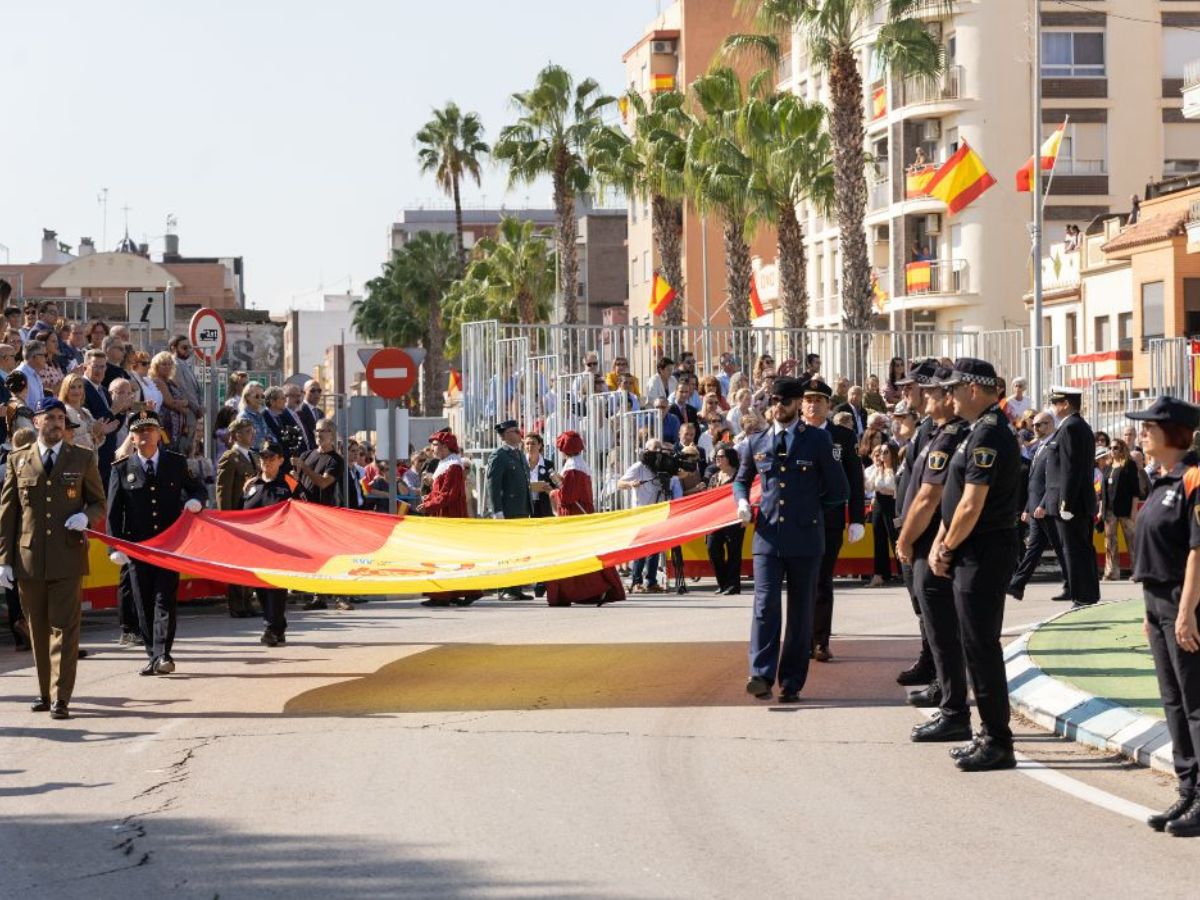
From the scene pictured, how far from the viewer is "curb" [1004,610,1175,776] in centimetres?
1052

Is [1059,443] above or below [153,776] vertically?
above

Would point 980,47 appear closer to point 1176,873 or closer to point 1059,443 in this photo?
point 1059,443

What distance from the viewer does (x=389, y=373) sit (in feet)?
81.5

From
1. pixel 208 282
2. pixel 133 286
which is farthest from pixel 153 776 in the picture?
pixel 208 282

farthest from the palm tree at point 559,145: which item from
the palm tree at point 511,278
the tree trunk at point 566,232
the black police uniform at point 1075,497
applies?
the black police uniform at point 1075,497

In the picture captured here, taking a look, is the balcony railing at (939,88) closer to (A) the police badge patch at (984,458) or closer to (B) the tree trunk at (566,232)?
(B) the tree trunk at (566,232)

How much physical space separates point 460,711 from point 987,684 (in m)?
4.02

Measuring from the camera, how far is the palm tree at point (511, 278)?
253 feet

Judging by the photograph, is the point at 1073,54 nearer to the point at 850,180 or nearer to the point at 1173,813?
the point at 850,180

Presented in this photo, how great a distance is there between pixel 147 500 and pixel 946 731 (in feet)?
24.4

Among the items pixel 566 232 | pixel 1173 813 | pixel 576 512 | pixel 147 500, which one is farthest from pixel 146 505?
pixel 566 232

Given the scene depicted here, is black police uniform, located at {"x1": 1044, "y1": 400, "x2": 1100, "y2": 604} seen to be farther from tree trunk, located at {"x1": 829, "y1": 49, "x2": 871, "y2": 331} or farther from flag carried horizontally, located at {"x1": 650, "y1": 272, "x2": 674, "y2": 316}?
flag carried horizontally, located at {"x1": 650, "y1": 272, "x2": 674, "y2": 316}

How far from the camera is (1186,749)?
8.91m

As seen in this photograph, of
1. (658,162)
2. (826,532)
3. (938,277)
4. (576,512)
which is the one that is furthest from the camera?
(938,277)
